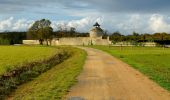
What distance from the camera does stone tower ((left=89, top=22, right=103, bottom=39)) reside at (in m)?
143

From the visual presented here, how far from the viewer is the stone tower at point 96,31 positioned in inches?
5625

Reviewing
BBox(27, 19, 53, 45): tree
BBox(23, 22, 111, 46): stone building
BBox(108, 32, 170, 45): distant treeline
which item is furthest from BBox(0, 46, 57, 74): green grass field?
BBox(27, 19, 53, 45): tree

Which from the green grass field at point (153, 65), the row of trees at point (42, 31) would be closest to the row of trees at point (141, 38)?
the row of trees at point (42, 31)

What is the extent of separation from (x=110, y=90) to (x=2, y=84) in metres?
4.96

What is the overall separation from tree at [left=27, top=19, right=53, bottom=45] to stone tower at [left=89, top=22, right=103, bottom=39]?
15266 mm

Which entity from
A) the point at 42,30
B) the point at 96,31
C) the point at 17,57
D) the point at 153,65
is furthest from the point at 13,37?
the point at 153,65

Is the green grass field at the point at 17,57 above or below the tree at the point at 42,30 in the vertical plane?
below

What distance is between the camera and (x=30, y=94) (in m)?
15.0

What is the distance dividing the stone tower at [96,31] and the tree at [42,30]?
1527 cm

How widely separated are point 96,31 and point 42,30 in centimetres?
2001

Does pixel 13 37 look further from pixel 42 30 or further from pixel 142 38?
pixel 142 38

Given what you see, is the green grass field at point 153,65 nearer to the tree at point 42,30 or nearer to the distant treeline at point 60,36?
the distant treeline at point 60,36

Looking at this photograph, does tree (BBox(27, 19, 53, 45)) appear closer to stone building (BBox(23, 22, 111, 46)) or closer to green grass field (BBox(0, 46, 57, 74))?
stone building (BBox(23, 22, 111, 46))

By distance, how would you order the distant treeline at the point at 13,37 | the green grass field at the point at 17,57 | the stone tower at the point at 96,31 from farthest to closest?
the distant treeline at the point at 13,37 < the stone tower at the point at 96,31 < the green grass field at the point at 17,57
